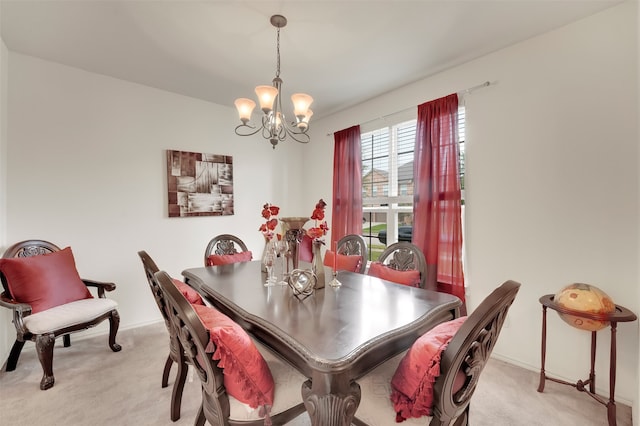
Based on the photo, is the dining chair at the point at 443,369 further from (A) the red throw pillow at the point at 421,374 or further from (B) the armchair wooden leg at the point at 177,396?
(B) the armchair wooden leg at the point at 177,396

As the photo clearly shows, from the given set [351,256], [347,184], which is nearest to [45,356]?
[351,256]

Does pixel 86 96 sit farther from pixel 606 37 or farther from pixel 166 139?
pixel 606 37

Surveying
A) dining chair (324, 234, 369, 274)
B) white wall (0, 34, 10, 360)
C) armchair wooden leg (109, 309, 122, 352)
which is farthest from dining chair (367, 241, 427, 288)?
white wall (0, 34, 10, 360)

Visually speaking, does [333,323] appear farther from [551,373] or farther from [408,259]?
[551,373]

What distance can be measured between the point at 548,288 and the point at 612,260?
0.45m

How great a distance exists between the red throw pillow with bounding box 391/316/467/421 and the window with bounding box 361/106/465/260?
7.26 feet

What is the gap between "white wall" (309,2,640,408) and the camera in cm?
194

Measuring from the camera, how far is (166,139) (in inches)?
135

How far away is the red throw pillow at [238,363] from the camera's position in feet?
3.39

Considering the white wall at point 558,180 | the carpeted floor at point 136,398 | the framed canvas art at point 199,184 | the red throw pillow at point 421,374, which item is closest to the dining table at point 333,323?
the red throw pillow at point 421,374

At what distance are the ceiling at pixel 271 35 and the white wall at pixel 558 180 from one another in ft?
0.77

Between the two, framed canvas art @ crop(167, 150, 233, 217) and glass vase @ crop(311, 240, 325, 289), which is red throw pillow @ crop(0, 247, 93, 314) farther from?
glass vase @ crop(311, 240, 325, 289)

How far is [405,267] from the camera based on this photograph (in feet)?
7.35

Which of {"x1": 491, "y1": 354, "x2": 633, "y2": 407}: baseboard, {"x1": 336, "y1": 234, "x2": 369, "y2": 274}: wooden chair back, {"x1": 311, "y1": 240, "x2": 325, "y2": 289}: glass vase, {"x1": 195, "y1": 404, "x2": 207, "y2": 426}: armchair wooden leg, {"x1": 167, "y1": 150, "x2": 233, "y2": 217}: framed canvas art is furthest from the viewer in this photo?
{"x1": 167, "y1": 150, "x2": 233, "y2": 217}: framed canvas art
